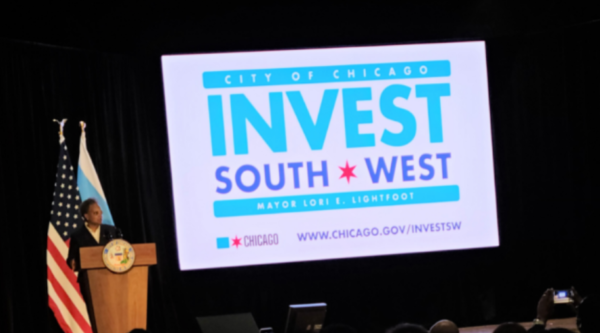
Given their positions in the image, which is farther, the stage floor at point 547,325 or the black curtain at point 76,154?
the stage floor at point 547,325

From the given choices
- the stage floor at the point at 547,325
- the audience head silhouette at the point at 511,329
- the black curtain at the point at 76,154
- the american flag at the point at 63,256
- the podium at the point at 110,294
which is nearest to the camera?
the audience head silhouette at the point at 511,329

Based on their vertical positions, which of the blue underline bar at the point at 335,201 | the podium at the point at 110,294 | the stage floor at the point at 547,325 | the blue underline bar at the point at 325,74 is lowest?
the stage floor at the point at 547,325

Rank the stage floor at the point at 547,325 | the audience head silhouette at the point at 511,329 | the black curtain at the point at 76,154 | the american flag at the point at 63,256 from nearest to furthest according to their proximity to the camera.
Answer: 1. the audience head silhouette at the point at 511,329
2. the black curtain at the point at 76,154
3. the american flag at the point at 63,256
4. the stage floor at the point at 547,325

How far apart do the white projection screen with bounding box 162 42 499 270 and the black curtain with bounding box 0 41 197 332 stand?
280 millimetres

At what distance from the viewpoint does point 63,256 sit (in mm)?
5570

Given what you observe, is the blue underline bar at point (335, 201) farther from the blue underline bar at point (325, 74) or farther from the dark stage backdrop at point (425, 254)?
the blue underline bar at point (325, 74)

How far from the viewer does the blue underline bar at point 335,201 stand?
6.00m

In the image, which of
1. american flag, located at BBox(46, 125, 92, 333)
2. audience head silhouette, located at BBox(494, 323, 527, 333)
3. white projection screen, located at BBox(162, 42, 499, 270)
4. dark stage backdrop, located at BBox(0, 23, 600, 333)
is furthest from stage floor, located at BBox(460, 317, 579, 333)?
audience head silhouette, located at BBox(494, 323, 527, 333)

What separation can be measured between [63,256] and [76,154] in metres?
0.88

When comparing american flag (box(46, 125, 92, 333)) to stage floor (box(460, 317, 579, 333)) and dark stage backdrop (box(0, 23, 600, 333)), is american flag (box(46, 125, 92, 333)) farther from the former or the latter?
stage floor (box(460, 317, 579, 333))

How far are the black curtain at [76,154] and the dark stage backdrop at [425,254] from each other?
13mm

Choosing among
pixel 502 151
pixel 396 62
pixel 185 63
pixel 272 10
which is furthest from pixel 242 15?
pixel 502 151

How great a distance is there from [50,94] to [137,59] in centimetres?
84

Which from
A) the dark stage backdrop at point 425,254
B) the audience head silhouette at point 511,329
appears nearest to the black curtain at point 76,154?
the dark stage backdrop at point 425,254
